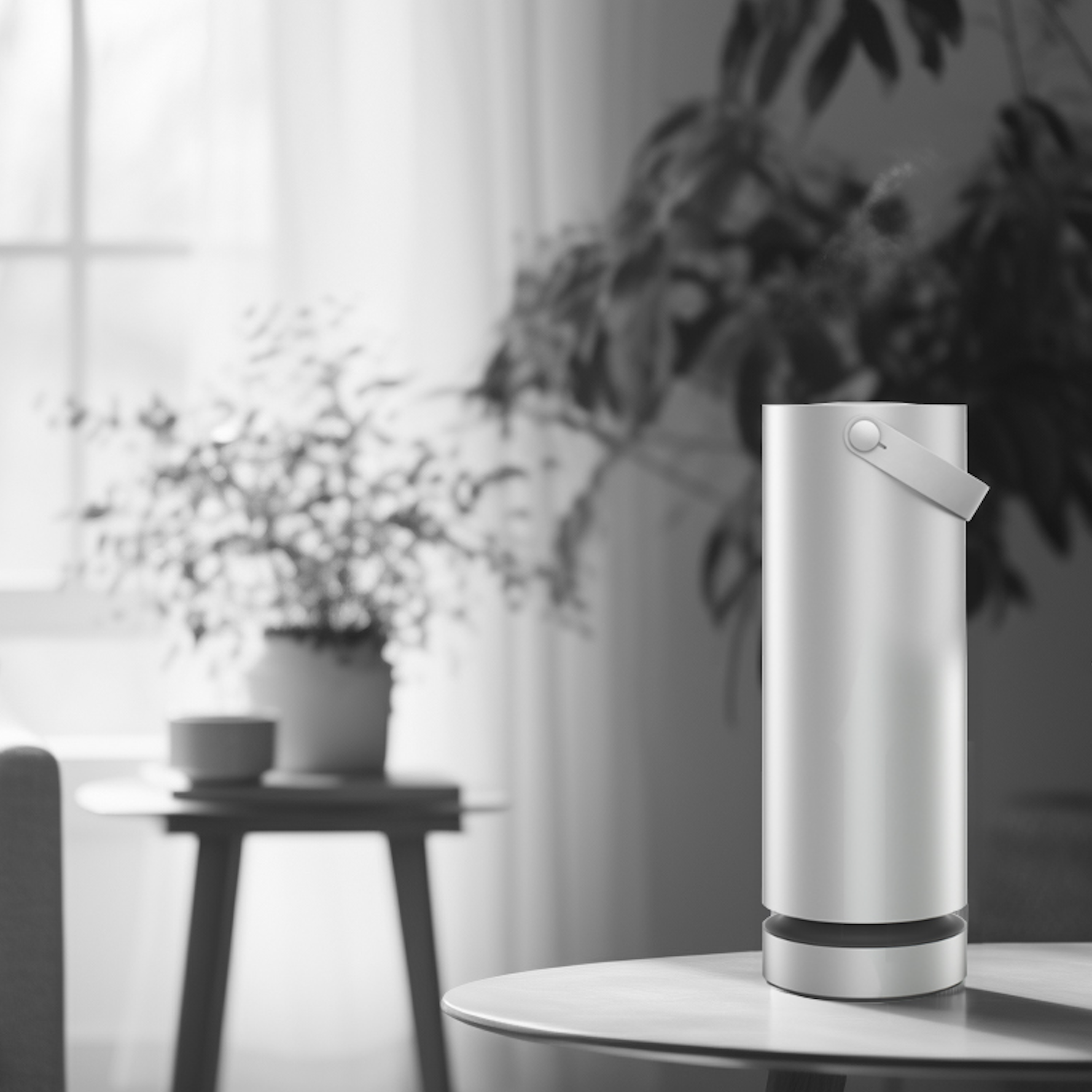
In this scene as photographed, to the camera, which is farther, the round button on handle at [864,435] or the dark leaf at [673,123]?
the dark leaf at [673,123]

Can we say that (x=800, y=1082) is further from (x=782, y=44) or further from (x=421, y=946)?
(x=782, y=44)

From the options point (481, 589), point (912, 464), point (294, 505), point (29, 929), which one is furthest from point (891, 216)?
point (912, 464)

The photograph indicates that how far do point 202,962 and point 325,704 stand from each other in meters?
0.33

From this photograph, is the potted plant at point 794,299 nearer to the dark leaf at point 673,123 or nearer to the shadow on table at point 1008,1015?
the dark leaf at point 673,123

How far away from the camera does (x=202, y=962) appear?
1.89 m

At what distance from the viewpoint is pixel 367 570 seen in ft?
7.54

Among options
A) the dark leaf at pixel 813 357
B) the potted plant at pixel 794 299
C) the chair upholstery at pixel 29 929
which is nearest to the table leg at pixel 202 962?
the chair upholstery at pixel 29 929

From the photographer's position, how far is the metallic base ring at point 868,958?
2.50ft

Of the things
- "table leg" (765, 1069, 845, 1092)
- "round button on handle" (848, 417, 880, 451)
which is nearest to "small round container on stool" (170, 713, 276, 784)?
"table leg" (765, 1069, 845, 1092)

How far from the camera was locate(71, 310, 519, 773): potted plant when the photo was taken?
1.94 meters

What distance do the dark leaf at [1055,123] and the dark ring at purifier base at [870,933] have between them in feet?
6.36

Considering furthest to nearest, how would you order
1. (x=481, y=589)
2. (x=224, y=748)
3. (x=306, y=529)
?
(x=481, y=589), (x=306, y=529), (x=224, y=748)

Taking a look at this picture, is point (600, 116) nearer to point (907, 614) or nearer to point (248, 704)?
point (248, 704)

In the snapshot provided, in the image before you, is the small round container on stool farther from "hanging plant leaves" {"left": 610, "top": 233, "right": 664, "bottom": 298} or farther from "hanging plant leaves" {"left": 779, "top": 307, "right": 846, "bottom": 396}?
"hanging plant leaves" {"left": 779, "top": 307, "right": 846, "bottom": 396}
